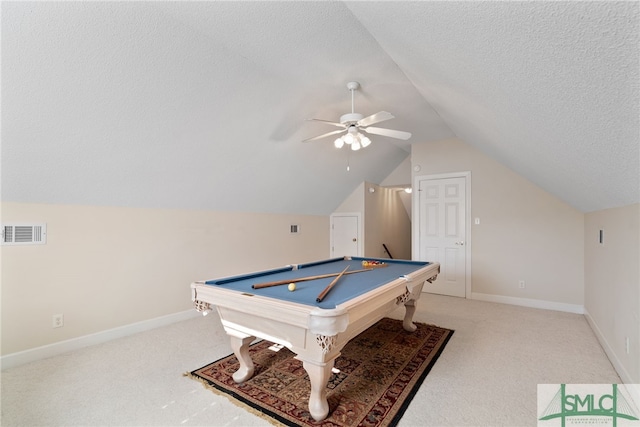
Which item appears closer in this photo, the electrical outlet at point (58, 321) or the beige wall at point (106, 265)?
the beige wall at point (106, 265)

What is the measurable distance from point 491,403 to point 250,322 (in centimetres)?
168

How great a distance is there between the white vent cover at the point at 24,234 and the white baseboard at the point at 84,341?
0.94 metres

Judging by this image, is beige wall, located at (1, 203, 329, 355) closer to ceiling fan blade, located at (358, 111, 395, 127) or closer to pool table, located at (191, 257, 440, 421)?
pool table, located at (191, 257, 440, 421)

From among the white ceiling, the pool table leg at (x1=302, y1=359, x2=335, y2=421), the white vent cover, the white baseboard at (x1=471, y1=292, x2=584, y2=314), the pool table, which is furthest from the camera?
the white baseboard at (x1=471, y1=292, x2=584, y2=314)

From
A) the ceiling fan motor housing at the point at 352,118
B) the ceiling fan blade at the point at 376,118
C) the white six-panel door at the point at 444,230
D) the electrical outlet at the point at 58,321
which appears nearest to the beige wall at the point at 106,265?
the electrical outlet at the point at 58,321

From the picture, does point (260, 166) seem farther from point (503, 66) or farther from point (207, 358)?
point (503, 66)

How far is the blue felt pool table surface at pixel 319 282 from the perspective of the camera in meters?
1.86

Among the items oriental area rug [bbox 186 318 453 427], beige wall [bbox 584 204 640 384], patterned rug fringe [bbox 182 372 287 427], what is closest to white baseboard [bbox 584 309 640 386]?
beige wall [bbox 584 204 640 384]

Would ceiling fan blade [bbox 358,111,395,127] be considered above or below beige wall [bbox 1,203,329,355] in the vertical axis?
above

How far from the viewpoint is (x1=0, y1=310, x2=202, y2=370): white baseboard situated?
2413 millimetres

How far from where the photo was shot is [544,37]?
987 millimetres

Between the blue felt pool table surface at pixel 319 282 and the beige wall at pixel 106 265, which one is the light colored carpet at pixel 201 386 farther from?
the blue felt pool table surface at pixel 319 282

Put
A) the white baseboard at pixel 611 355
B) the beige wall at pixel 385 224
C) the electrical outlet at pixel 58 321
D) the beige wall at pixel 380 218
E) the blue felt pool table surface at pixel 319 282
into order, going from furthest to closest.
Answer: the beige wall at pixel 385 224 → the beige wall at pixel 380 218 → the electrical outlet at pixel 58 321 → the white baseboard at pixel 611 355 → the blue felt pool table surface at pixel 319 282

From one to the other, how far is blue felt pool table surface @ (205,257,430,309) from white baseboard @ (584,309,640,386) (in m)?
1.61
